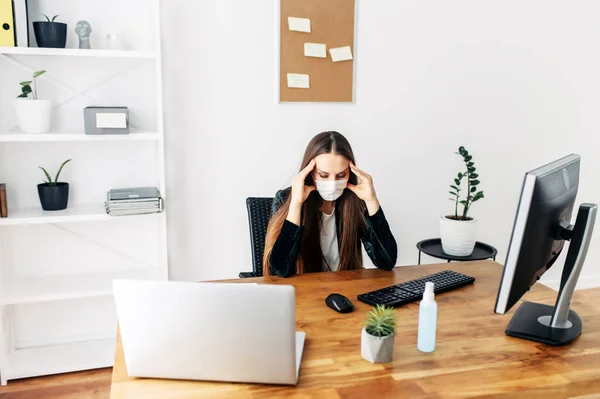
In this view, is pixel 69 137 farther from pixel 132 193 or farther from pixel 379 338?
pixel 379 338

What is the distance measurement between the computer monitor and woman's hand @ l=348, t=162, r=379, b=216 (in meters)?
0.64

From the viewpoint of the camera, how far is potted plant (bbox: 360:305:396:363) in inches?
52.2

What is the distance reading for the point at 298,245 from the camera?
2.04m

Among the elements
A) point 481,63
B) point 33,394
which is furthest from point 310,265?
point 481,63

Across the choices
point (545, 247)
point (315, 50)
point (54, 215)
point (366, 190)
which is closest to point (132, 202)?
point (54, 215)

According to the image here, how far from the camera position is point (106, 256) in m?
2.84

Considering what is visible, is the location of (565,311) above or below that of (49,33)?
below

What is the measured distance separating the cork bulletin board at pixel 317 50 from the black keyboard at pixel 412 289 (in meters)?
1.39

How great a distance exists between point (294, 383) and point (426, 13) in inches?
97.8

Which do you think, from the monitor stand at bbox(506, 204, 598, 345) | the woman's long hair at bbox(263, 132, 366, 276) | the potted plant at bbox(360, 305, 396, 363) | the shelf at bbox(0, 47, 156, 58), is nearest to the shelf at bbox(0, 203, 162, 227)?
the shelf at bbox(0, 47, 156, 58)

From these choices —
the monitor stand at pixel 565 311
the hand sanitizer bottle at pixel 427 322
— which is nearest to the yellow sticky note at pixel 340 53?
the monitor stand at pixel 565 311

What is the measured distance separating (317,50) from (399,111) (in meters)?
0.59

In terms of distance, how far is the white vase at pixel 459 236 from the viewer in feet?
9.17

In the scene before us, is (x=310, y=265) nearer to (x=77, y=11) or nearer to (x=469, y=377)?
(x=469, y=377)
